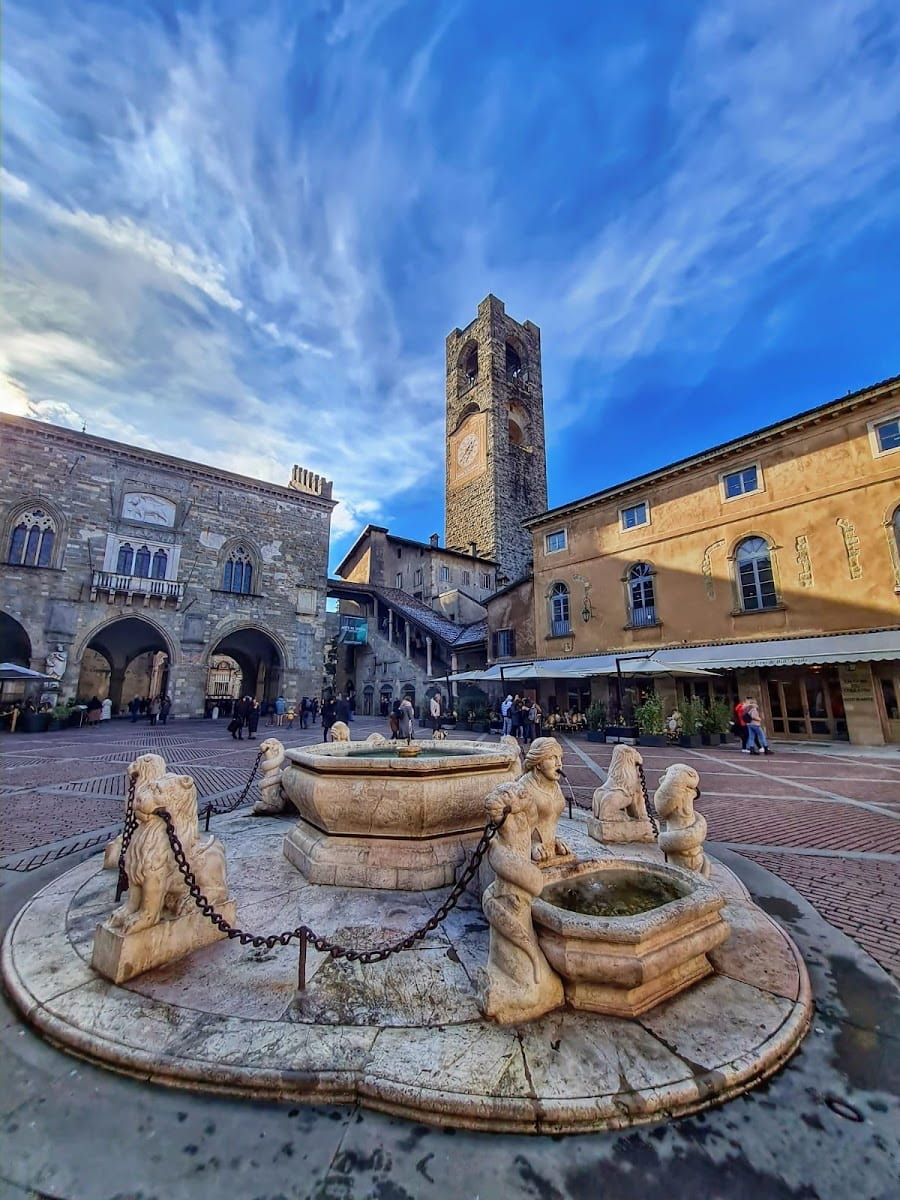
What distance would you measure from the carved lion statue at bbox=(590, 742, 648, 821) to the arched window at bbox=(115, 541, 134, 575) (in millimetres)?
24929

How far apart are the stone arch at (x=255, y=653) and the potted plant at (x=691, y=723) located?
1965 centimetres

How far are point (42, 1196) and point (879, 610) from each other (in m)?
17.9

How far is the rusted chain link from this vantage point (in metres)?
2.39

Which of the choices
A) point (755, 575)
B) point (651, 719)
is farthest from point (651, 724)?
point (755, 575)

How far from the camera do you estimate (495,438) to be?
34688 mm

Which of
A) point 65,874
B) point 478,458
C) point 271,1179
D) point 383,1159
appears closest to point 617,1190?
point 383,1159

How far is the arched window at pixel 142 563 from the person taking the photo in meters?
23.4

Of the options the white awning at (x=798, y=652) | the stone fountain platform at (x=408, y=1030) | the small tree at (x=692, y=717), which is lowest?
the stone fountain platform at (x=408, y=1030)

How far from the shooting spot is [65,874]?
4.16 m

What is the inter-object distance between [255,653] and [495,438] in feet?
71.9

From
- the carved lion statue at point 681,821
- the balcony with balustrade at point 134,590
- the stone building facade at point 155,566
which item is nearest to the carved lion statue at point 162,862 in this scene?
the carved lion statue at point 681,821

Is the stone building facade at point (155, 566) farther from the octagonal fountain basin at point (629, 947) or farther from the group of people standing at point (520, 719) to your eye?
the octagonal fountain basin at point (629, 947)

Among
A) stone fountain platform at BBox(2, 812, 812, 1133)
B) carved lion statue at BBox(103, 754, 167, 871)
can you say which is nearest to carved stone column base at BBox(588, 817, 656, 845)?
stone fountain platform at BBox(2, 812, 812, 1133)

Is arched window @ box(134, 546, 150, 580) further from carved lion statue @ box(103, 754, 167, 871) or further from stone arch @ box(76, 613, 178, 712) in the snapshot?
carved lion statue @ box(103, 754, 167, 871)
